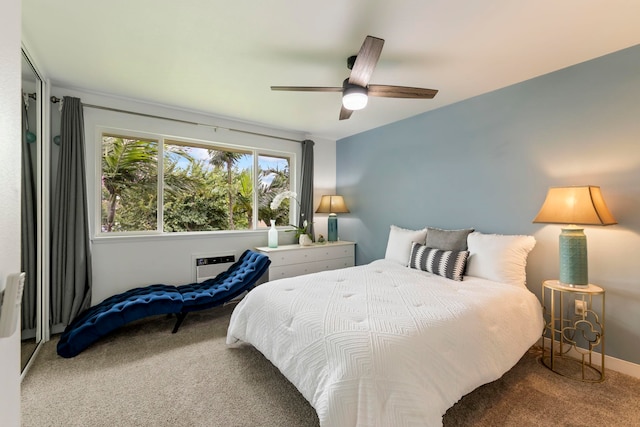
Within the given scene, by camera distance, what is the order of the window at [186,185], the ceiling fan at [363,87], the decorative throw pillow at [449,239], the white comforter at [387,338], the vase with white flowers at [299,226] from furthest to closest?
the vase with white flowers at [299,226] → the window at [186,185] → the decorative throw pillow at [449,239] → the ceiling fan at [363,87] → the white comforter at [387,338]

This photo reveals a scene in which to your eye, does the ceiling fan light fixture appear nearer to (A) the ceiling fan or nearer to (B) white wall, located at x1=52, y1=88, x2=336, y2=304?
(A) the ceiling fan

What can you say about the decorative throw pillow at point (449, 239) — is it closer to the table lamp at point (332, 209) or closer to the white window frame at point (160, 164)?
the table lamp at point (332, 209)

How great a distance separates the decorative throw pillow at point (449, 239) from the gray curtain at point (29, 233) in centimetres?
366

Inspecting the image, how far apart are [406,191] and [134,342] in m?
3.41

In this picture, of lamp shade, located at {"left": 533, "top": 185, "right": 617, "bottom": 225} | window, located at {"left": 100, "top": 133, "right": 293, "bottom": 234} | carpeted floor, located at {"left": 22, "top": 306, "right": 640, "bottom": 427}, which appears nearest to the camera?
carpeted floor, located at {"left": 22, "top": 306, "right": 640, "bottom": 427}

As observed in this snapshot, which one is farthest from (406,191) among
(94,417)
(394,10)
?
(94,417)

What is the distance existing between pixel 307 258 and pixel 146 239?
198 centimetres

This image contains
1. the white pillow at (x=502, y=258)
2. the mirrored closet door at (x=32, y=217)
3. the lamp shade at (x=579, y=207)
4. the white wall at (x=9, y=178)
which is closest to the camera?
the white wall at (x=9, y=178)

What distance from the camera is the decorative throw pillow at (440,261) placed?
2533mm

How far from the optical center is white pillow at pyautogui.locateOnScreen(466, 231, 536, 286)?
238 centimetres

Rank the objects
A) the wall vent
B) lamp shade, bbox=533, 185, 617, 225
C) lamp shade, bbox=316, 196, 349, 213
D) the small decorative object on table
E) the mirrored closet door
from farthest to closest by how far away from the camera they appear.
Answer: lamp shade, bbox=316, 196, 349, 213 → the small decorative object on table → the wall vent → the mirrored closet door → lamp shade, bbox=533, 185, 617, 225

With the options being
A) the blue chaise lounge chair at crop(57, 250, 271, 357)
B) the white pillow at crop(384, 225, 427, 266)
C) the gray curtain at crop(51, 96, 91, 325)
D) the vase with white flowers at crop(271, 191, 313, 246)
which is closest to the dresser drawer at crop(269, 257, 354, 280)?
the vase with white flowers at crop(271, 191, 313, 246)

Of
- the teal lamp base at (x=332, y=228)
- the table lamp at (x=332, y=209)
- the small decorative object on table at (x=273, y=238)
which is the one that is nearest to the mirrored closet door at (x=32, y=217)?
the small decorative object on table at (x=273, y=238)

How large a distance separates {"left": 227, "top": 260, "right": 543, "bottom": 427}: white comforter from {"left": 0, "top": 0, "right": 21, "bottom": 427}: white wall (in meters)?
1.11
